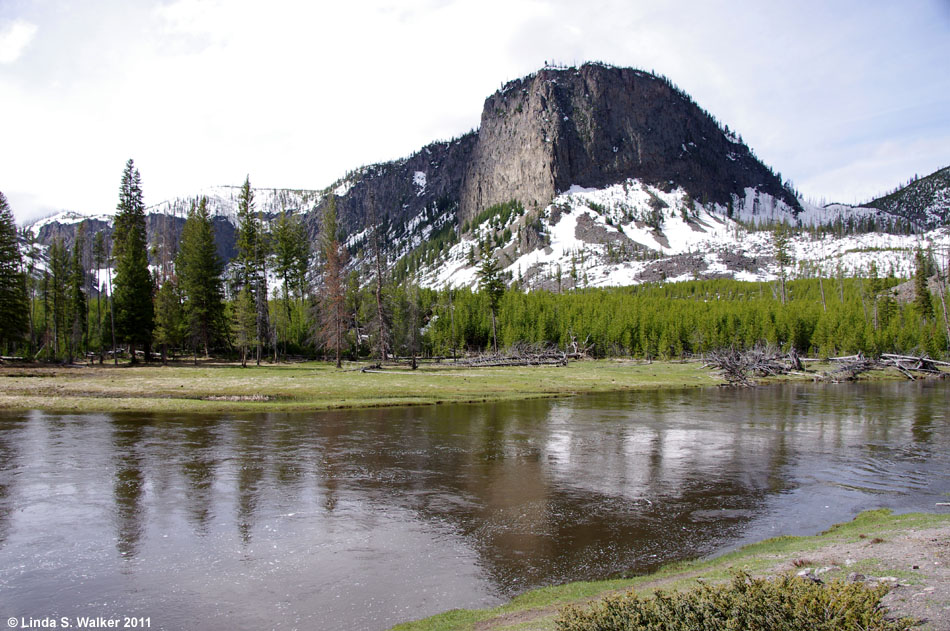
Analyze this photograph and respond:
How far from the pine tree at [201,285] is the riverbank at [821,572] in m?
70.3

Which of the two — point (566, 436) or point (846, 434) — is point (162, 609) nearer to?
point (566, 436)

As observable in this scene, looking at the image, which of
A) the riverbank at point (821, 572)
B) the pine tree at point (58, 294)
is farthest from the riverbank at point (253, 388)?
the riverbank at point (821, 572)

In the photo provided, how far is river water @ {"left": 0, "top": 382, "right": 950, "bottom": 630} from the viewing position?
10766 millimetres

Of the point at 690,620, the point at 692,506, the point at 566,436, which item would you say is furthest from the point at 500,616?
the point at 566,436

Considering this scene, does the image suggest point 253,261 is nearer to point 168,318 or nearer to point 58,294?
point 168,318

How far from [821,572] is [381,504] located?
11.6 meters

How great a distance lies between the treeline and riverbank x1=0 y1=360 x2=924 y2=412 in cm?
968

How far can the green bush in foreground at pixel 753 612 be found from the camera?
6223mm

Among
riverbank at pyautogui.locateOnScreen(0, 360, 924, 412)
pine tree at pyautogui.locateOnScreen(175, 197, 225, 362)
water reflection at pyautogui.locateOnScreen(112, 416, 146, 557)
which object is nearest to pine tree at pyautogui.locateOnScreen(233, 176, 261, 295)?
pine tree at pyautogui.locateOnScreen(175, 197, 225, 362)

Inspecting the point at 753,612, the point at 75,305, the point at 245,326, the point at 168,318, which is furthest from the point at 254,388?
the point at 75,305

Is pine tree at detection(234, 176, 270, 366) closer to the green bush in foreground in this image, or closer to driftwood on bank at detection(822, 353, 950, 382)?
the green bush in foreground

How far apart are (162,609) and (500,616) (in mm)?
6347

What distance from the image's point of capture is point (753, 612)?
6594 millimetres

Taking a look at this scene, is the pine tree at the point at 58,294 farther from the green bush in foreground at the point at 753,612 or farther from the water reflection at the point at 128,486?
the green bush in foreground at the point at 753,612
